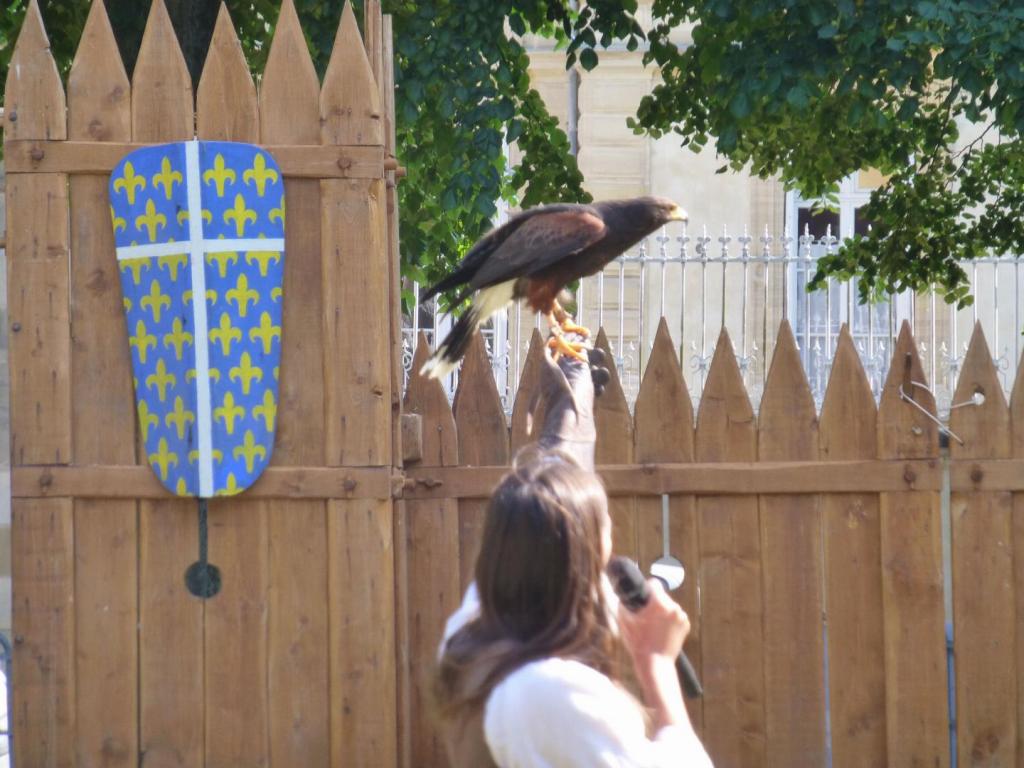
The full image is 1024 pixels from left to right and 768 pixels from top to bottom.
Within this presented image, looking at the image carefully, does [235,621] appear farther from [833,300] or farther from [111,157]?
[833,300]

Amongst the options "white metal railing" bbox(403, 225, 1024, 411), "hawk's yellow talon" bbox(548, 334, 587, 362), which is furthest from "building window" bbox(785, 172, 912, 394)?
"hawk's yellow talon" bbox(548, 334, 587, 362)

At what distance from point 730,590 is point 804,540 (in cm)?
31

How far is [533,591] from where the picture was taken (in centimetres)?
237

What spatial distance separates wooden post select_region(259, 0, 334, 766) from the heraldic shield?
65 mm

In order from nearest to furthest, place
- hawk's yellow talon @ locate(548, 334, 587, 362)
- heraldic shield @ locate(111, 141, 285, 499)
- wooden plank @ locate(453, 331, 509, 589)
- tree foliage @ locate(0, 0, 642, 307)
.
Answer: hawk's yellow talon @ locate(548, 334, 587, 362)
heraldic shield @ locate(111, 141, 285, 499)
wooden plank @ locate(453, 331, 509, 589)
tree foliage @ locate(0, 0, 642, 307)

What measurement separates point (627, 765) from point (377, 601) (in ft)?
7.85

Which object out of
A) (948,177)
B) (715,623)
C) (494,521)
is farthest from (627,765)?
(948,177)

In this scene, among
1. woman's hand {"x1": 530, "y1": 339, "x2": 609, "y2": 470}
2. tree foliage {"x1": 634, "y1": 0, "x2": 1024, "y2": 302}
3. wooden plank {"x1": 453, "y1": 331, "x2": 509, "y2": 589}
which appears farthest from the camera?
tree foliage {"x1": 634, "y1": 0, "x2": 1024, "y2": 302}

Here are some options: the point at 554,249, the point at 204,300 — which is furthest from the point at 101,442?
the point at 554,249

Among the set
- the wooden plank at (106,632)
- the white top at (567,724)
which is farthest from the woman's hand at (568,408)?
the wooden plank at (106,632)

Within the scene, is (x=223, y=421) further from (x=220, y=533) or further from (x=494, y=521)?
(x=494, y=521)

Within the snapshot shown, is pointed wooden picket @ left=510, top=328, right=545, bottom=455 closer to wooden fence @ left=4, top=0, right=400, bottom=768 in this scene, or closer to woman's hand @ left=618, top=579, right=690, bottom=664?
wooden fence @ left=4, top=0, right=400, bottom=768

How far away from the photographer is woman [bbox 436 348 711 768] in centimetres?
226

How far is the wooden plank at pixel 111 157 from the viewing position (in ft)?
15.0
